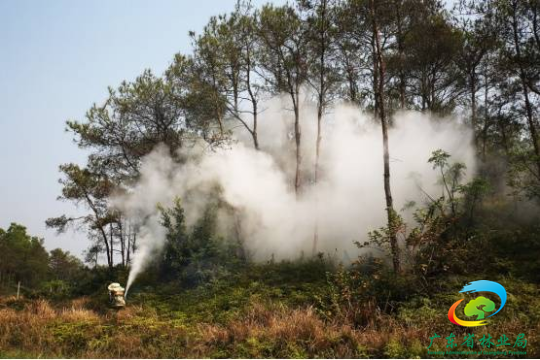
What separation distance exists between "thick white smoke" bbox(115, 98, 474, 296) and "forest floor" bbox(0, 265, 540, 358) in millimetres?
5954

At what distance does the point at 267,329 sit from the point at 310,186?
12.5 metres

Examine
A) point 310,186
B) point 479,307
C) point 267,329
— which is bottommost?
point 267,329

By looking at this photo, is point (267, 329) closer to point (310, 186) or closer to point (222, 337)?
point (222, 337)

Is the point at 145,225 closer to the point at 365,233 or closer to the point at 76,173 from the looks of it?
the point at 76,173

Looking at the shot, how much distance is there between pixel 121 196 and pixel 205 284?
44.7ft

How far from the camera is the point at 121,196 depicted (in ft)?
89.2

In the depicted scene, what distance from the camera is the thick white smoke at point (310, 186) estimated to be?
1961cm

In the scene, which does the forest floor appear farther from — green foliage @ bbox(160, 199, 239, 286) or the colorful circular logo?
green foliage @ bbox(160, 199, 239, 286)

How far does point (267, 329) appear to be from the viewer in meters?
10.1

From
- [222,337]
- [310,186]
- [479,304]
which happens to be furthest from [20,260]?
[479,304]

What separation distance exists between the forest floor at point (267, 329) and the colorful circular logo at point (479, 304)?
0.23 metres

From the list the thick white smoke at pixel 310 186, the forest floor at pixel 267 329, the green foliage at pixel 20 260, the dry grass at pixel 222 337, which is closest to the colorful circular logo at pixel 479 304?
the forest floor at pixel 267 329

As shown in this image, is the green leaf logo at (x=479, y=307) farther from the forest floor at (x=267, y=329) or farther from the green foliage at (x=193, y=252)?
the green foliage at (x=193, y=252)

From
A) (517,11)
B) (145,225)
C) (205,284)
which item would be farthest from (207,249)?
(517,11)
